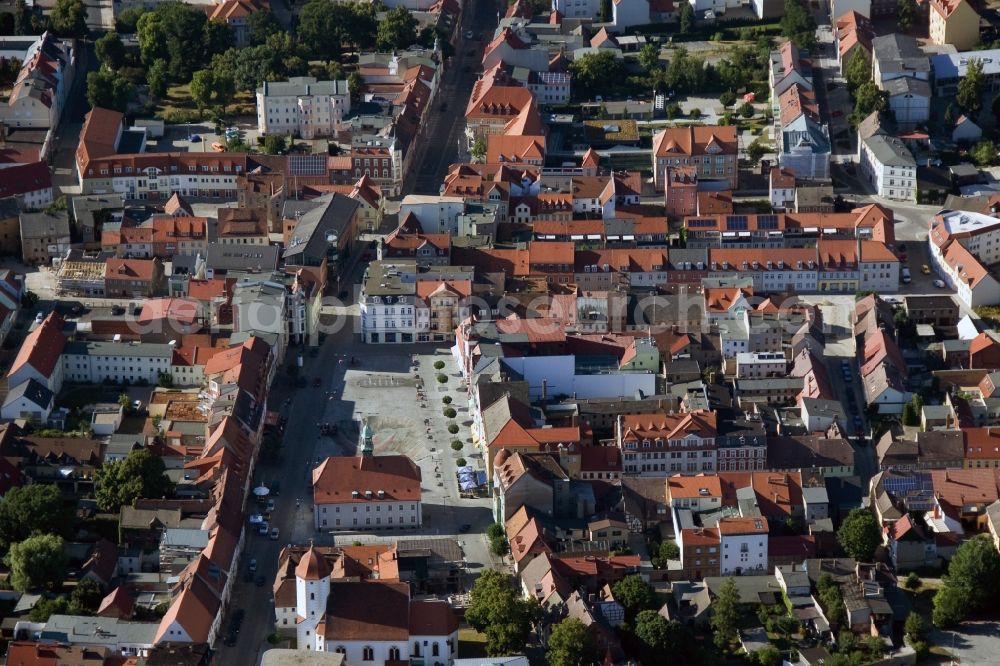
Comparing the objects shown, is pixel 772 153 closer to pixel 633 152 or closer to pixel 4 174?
pixel 633 152

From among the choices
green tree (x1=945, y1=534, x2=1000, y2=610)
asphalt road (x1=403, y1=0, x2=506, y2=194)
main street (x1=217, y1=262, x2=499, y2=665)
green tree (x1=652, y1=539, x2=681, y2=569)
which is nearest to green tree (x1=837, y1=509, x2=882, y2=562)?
green tree (x1=945, y1=534, x2=1000, y2=610)

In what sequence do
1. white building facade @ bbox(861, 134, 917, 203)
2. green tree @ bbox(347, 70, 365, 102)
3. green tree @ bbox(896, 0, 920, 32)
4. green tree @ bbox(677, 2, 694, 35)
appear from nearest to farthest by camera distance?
white building facade @ bbox(861, 134, 917, 203), green tree @ bbox(347, 70, 365, 102), green tree @ bbox(896, 0, 920, 32), green tree @ bbox(677, 2, 694, 35)

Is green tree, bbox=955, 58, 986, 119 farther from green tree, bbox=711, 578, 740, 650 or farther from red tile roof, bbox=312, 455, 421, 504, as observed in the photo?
green tree, bbox=711, 578, 740, 650

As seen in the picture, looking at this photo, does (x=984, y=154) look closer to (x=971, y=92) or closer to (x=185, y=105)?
(x=971, y=92)

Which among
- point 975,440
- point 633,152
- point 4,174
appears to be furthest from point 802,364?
point 4,174

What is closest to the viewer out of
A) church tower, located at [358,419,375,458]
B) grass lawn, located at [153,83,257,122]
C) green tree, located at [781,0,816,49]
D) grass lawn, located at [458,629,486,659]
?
grass lawn, located at [458,629,486,659]

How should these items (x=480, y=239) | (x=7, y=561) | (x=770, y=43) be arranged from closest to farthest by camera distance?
1. (x=7, y=561)
2. (x=480, y=239)
3. (x=770, y=43)
